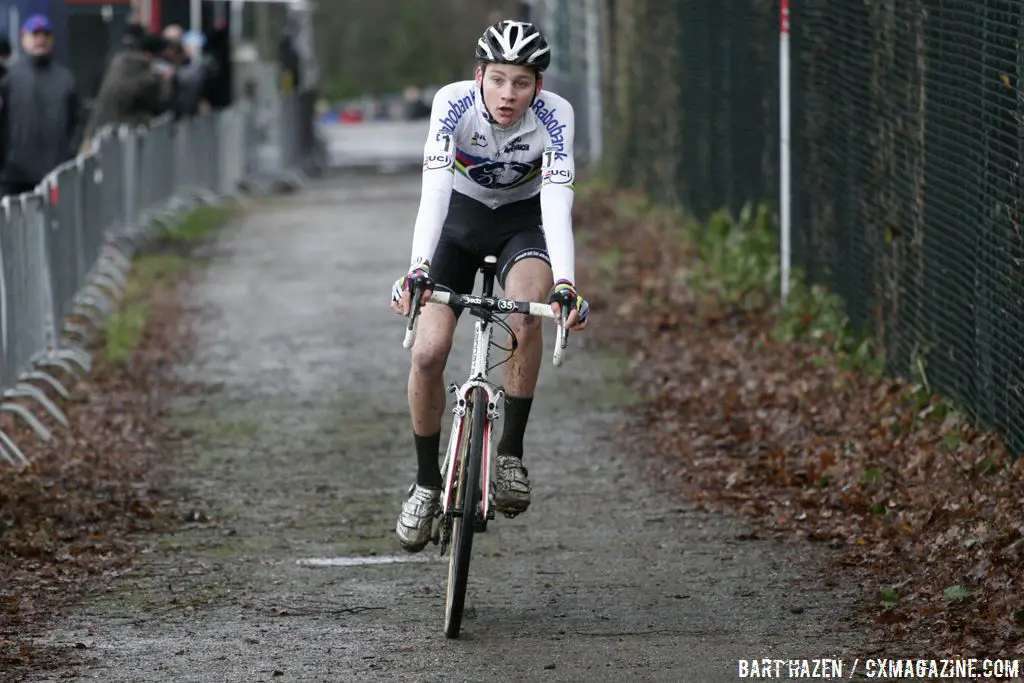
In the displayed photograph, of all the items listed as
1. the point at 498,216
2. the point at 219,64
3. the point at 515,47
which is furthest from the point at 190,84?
the point at 515,47

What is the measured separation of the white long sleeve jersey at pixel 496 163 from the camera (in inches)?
296

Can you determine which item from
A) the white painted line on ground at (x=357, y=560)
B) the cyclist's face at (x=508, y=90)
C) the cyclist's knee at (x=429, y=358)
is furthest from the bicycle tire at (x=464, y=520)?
the white painted line on ground at (x=357, y=560)

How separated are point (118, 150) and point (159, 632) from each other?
1228cm

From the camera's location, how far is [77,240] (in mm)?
15445

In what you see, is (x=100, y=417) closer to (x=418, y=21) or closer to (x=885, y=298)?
(x=885, y=298)

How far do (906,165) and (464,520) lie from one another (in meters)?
4.97

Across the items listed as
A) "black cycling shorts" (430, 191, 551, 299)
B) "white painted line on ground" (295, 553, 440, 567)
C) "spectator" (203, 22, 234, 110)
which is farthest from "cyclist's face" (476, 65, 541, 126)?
"spectator" (203, 22, 234, 110)

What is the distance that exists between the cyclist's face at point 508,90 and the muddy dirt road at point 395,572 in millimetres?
1906

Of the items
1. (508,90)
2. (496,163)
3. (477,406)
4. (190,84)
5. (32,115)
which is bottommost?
(190,84)

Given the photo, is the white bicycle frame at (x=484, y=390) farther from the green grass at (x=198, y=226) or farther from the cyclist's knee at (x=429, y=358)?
the green grass at (x=198, y=226)

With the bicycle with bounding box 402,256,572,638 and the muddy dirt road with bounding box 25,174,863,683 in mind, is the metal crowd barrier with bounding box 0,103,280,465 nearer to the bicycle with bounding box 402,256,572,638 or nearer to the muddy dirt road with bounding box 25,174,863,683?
the muddy dirt road with bounding box 25,174,863,683

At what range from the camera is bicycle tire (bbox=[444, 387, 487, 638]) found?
7.14 m

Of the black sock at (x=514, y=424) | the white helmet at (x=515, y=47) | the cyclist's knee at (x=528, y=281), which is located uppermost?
the white helmet at (x=515, y=47)

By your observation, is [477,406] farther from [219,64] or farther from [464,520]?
[219,64]
